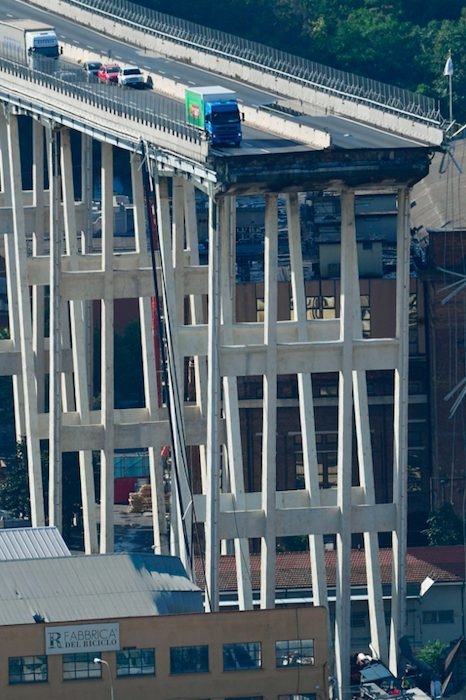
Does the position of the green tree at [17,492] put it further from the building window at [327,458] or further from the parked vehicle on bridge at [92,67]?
the parked vehicle on bridge at [92,67]

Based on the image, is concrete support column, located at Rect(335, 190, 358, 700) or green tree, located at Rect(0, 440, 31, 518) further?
green tree, located at Rect(0, 440, 31, 518)

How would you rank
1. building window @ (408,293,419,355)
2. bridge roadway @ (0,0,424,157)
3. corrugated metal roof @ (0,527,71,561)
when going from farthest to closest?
building window @ (408,293,419,355) < bridge roadway @ (0,0,424,157) < corrugated metal roof @ (0,527,71,561)

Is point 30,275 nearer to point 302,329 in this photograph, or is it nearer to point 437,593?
point 302,329

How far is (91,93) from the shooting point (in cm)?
9644

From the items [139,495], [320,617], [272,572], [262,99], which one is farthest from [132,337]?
[320,617]

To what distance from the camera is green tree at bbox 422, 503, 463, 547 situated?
11506cm

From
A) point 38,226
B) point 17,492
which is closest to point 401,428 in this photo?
point 38,226

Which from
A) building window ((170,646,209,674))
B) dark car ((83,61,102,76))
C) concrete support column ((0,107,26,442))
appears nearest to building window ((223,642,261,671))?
building window ((170,646,209,674))

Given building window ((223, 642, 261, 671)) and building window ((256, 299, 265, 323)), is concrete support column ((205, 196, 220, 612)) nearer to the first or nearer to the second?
building window ((223, 642, 261, 671))

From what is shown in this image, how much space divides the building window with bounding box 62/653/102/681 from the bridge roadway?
2541 centimetres

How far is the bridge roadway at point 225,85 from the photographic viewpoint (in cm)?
8919

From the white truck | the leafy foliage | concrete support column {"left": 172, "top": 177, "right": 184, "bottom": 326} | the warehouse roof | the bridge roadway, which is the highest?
the white truck

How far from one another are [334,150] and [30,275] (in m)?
26.2

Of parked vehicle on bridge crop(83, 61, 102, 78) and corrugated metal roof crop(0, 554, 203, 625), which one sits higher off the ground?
parked vehicle on bridge crop(83, 61, 102, 78)
